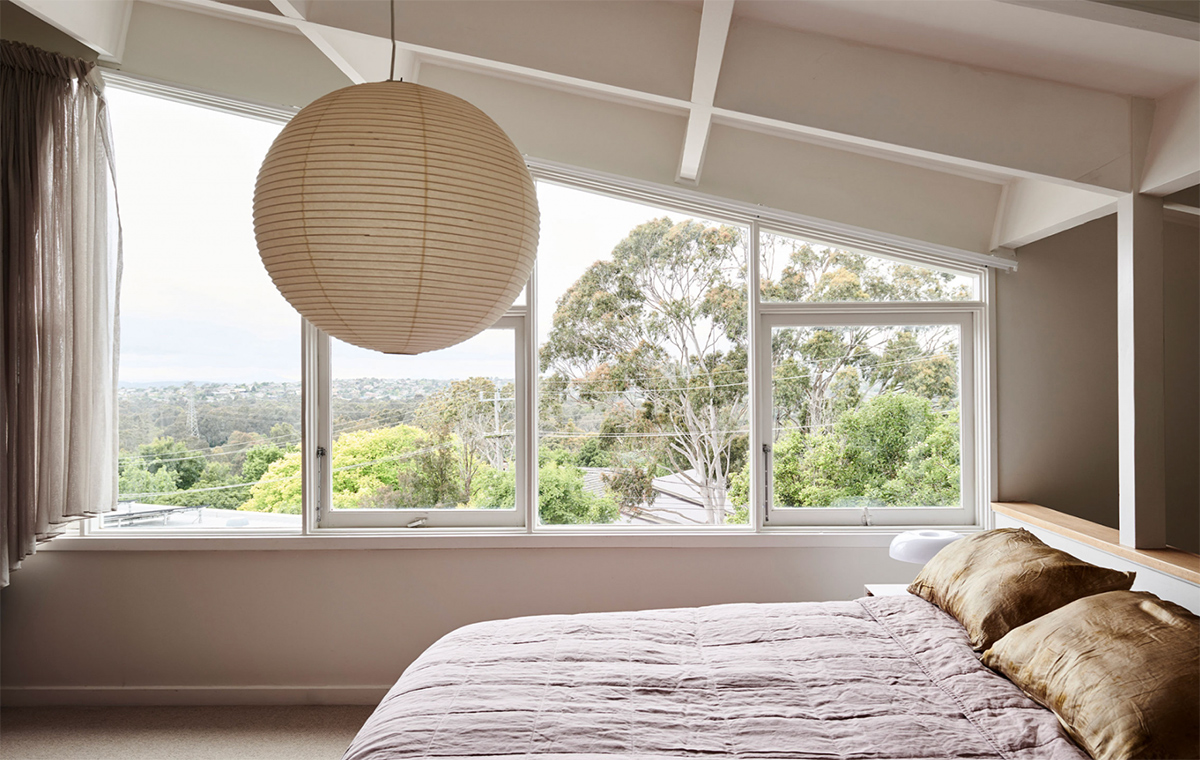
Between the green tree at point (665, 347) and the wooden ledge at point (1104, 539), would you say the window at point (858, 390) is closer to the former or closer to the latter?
the green tree at point (665, 347)

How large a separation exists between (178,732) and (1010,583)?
3.21 meters

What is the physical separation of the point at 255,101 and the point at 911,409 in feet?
11.0

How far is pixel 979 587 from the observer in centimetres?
200

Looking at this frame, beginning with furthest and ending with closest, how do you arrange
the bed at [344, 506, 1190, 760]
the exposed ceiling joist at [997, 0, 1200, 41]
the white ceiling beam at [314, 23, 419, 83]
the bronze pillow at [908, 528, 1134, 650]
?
the white ceiling beam at [314, 23, 419, 83], the bronze pillow at [908, 528, 1134, 650], the exposed ceiling joist at [997, 0, 1200, 41], the bed at [344, 506, 1190, 760]

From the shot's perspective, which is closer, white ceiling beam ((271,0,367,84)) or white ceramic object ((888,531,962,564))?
white ceiling beam ((271,0,367,84))

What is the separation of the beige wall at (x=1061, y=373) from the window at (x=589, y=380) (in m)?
0.17

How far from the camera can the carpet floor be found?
2.71m

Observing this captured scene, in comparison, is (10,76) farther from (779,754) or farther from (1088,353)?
(1088,353)

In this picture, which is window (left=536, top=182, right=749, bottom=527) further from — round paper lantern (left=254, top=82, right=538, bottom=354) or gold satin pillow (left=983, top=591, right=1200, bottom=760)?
round paper lantern (left=254, top=82, right=538, bottom=354)

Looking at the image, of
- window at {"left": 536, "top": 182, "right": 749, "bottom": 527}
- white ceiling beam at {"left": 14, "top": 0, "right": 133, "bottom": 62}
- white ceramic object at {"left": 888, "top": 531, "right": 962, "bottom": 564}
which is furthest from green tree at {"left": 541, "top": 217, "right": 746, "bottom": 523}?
white ceiling beam at {"left": 14, "top": 0, "right": 133, "bottom": 62}

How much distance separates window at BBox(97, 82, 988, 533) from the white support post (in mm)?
1038

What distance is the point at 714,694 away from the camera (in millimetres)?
1684

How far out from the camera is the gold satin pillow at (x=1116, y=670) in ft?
4.28

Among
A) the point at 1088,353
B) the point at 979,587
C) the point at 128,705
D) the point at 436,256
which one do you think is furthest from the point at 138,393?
the point at 1088,353
